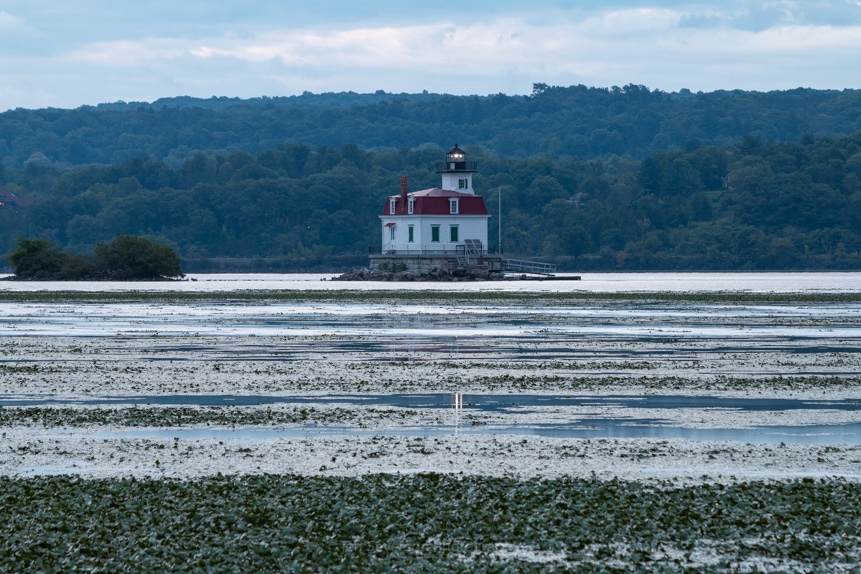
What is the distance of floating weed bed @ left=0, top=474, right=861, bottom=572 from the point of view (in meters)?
12.7

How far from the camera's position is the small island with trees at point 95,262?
107438 mm

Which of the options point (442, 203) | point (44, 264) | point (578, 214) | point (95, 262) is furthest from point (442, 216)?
point (578, 214)

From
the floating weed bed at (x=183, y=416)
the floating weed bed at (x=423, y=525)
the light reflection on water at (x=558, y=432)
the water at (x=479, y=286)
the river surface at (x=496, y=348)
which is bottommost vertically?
the water at (x=479, y=286)

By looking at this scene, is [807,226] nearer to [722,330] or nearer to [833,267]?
[833,267]

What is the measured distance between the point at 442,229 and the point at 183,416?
87555mm

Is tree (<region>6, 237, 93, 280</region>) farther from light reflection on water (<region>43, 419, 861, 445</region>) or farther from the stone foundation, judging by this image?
light reflection on water (<region>43, 419, 861, 445</region>)

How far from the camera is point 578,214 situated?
184750mm

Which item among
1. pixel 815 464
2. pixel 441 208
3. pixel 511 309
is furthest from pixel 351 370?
pixel 441 208

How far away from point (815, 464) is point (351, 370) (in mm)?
13163

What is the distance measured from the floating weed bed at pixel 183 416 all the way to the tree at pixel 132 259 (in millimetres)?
86630

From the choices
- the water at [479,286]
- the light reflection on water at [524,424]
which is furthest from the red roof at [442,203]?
the light reflection on water at [524,424]

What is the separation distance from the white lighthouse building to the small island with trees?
18.2 metres

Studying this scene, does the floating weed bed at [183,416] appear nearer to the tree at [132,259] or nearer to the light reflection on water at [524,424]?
the light reflection on water at [524,424]

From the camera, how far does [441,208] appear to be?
354 ft
